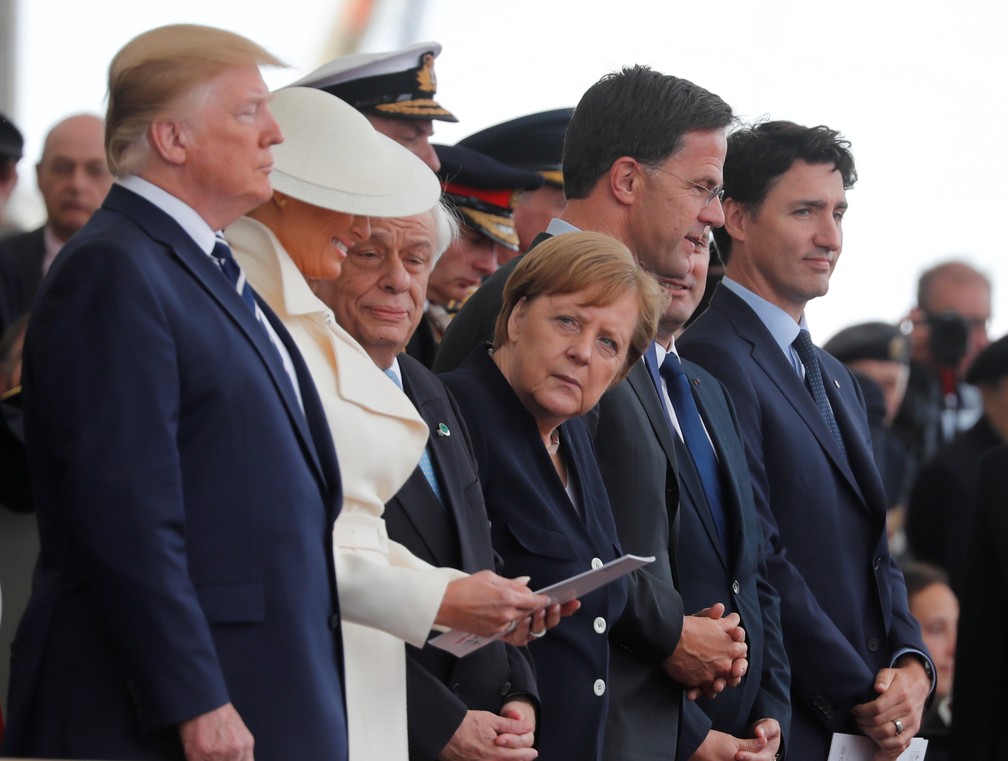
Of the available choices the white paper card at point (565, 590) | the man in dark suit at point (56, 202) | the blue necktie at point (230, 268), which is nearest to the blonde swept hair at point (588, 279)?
the white paper card at point (565, 590)

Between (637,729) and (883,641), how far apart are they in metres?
0.93

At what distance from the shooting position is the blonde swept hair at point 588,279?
317cm

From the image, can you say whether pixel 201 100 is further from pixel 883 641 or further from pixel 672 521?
pixel 883 641

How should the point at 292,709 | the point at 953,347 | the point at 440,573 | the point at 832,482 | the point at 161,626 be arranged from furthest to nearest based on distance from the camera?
the point at 953,347 → the point at 832,482 → the point at 440,573 → the point at 292,709 → the point at 161,626

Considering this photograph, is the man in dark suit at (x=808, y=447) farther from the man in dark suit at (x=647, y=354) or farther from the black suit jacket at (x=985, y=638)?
the black suit jacket at (x=985, y=638)

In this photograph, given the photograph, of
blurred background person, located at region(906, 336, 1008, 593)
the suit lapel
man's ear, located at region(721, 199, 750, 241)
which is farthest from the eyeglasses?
blurred background person, located at region(906, 336, 1008, 593)

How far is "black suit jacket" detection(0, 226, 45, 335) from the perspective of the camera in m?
4.73

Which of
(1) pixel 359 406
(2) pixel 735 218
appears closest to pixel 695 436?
(2) pixel 735 218

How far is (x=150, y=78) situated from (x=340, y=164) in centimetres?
43

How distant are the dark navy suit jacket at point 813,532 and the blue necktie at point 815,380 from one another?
0.03 m

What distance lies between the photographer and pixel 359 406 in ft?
8.86

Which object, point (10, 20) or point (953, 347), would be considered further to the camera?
point (953, 347)

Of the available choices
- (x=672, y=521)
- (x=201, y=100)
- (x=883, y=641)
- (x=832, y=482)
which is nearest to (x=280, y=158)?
(x=201, y=100)

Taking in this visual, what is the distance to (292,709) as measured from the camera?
7.99ft
